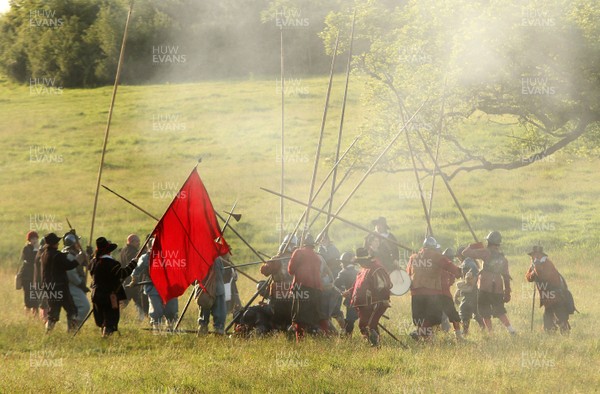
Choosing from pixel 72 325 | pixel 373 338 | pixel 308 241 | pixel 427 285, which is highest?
pixel 308 241

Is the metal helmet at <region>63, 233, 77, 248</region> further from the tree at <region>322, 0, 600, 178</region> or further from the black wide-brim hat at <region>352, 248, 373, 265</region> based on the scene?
the tree at <region>322, 0, 600, 178</region>

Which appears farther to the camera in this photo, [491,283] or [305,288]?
[491,283]

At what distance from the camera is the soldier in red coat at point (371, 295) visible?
1555 cm

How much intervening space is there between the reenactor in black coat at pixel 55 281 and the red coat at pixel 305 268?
4.35 meters

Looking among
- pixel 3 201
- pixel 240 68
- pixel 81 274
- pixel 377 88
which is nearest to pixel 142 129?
pixel 3 201

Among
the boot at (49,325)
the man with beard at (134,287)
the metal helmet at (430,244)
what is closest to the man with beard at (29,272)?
the man with beard at (134,287)

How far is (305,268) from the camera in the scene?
53.0 feet

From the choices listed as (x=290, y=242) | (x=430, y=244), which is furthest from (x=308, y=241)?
(x=430, y=244)

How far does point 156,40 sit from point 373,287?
55667 mm

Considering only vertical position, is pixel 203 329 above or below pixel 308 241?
below

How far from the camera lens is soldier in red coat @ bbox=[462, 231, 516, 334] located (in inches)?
682

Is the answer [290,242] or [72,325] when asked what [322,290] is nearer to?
[290,242]

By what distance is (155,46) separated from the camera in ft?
225

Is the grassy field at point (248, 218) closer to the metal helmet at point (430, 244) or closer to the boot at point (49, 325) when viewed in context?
the boot at point (49, 325)
